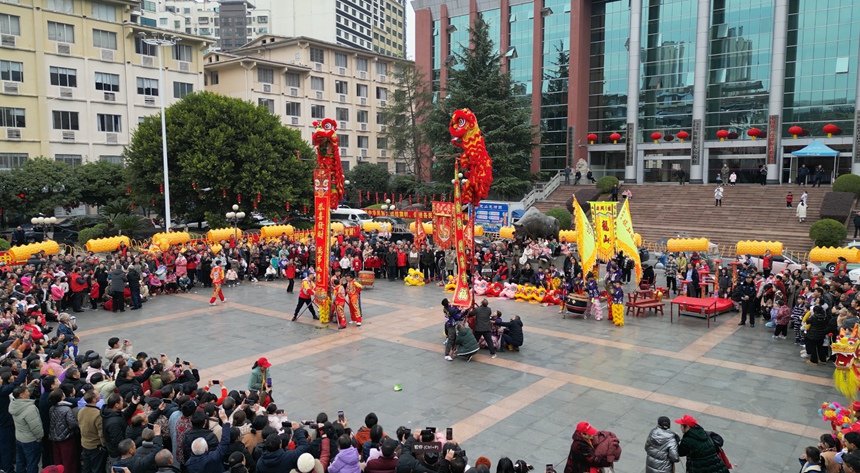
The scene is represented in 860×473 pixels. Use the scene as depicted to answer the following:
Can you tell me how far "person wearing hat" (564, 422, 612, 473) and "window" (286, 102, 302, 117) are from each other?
52.6 m

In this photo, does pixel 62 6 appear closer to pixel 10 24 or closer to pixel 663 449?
pixel 10 24

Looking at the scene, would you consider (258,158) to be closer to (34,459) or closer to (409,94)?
(409,94)

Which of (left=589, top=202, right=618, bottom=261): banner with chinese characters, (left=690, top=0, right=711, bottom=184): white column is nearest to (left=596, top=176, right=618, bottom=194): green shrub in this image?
(left=690, top=0, right=711, bottom=184): white column

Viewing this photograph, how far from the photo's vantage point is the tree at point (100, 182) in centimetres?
3911

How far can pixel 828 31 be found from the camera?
127ft

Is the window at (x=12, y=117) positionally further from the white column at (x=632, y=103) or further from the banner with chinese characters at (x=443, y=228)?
the white column at (x=632, y=103)

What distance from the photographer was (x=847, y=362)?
1098 cm

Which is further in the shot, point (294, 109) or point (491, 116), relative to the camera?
point (294, 109)

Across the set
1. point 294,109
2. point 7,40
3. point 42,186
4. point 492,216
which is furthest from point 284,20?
point 492,216

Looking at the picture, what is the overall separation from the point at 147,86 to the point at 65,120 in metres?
6.58

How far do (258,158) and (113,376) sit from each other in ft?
94.8

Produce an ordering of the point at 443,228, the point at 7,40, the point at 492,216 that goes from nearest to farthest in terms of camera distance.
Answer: the point at 443,228 < the point at 492,216 < the point at 7,40

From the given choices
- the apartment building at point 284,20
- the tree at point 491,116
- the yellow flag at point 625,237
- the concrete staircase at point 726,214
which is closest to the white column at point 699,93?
the concrete staircase at point 726,214

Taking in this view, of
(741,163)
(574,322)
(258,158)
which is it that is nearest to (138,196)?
(258,158)
